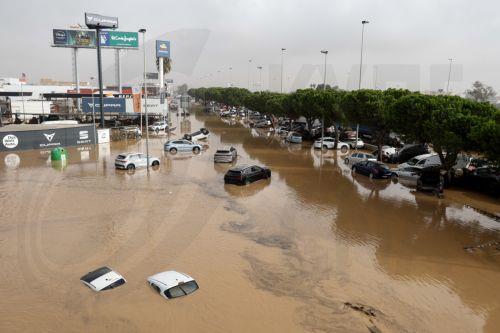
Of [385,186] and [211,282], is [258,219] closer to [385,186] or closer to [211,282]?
[211,282]

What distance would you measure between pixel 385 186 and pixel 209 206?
526 inches

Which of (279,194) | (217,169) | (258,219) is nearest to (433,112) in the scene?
(279,194)

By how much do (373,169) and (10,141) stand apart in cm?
3491

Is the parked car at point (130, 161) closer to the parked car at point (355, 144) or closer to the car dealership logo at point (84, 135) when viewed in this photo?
the car dealership logo at point (84, 135)

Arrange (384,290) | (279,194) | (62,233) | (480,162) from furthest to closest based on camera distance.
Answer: (480,162)
(279,194)
(62,233)
(384,290)

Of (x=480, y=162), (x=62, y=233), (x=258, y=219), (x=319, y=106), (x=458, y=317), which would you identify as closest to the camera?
(x=458, y=317)

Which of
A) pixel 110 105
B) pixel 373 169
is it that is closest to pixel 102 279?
pixel 373 169

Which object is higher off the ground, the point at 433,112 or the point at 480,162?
the point at 433,112

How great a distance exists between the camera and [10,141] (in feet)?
129

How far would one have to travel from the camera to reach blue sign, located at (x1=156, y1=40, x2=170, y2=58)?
4018 inches

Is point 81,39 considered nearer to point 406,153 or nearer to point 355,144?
point 355,144

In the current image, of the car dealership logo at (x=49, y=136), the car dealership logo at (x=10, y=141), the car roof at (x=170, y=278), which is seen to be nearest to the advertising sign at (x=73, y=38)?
the car dealership logo at (x=49, y=136)

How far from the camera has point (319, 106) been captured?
4659 centimetres

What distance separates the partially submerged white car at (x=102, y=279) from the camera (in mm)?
12328
